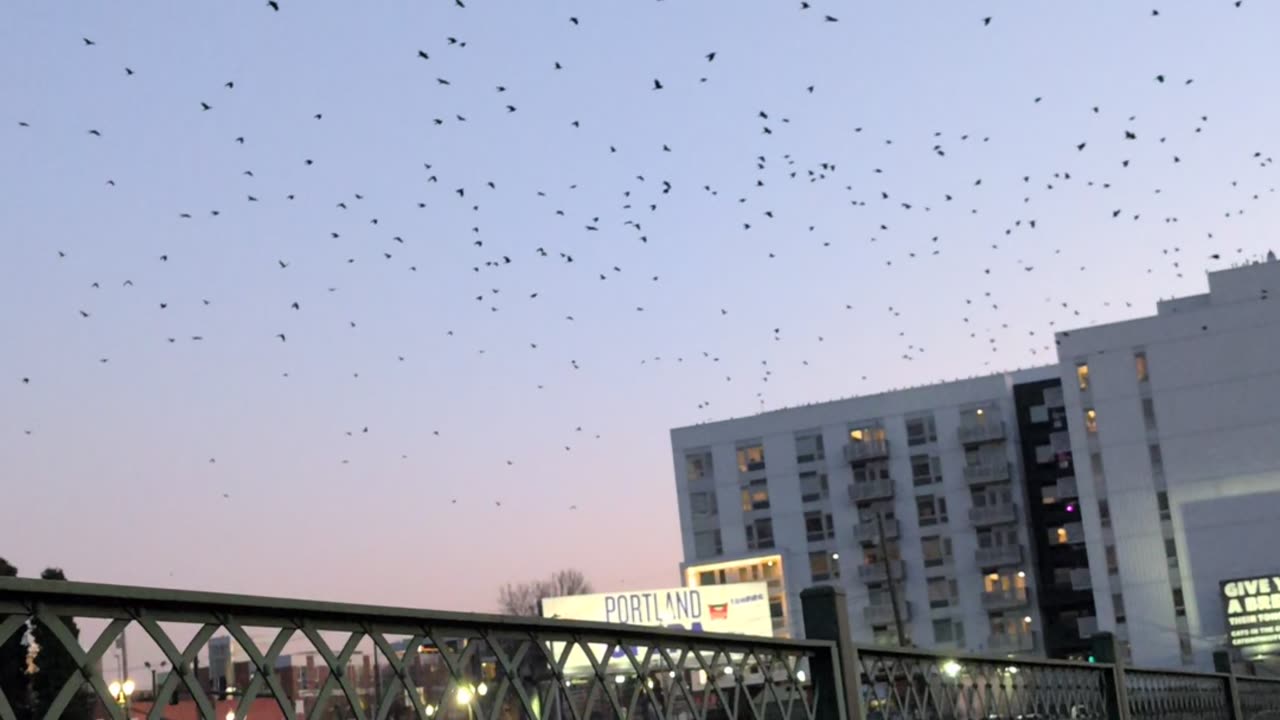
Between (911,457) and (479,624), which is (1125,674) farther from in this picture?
(911,457)

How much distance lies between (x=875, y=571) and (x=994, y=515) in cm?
875

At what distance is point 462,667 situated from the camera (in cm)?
648

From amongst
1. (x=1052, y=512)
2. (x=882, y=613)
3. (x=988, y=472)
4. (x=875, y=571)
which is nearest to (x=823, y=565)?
(x=875, y=571)

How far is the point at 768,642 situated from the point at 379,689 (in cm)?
300

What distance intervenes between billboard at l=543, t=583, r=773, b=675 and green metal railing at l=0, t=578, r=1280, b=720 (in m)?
76.3

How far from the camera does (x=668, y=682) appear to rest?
26.7ft

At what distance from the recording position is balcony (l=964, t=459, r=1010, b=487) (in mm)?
112938

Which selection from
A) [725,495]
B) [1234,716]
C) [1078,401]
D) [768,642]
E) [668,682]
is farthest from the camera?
[725,495]

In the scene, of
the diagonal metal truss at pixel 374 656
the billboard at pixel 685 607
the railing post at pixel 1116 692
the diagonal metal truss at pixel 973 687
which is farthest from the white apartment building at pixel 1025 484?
the diagonal metal truss at pixel 374 656

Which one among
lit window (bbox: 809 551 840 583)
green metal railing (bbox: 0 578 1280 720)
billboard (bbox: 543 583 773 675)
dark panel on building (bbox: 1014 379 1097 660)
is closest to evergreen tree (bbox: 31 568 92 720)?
green metal railing (bbox: 0 578 1280 720)

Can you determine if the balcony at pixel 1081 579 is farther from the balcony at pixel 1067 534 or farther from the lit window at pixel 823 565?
the lit window at pixel 823 565

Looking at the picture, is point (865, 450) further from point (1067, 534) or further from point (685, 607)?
point (685, 607)

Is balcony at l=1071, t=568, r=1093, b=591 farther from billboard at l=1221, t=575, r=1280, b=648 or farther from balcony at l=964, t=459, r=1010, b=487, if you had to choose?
billboard at l=1221, t=575, r=1280, b=648

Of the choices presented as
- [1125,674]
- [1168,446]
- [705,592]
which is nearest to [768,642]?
[1125,674]
